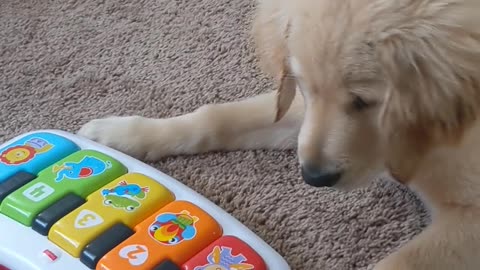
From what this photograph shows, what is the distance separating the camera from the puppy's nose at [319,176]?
131cm

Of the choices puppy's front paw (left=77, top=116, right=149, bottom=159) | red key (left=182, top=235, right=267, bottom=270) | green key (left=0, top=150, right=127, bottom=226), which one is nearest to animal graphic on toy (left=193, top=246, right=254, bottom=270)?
red key (left=182, top=235, right=267, bottom=270)

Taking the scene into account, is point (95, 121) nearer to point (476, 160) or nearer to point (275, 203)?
point (275, 203)

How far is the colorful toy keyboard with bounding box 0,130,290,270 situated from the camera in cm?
133

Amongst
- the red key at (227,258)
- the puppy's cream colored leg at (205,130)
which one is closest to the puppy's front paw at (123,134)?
the puppy's cream colored leg at (205,130)

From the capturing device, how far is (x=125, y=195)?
145cm

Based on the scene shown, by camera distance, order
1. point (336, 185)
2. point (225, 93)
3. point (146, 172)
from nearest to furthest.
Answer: point (336, 185) → point (146, 172) → point (225, 93)

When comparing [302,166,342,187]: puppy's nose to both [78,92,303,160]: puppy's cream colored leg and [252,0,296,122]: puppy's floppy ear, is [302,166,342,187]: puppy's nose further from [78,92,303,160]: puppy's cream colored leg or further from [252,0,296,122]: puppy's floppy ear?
[78,92,303,160]: puppy's cream colored leg


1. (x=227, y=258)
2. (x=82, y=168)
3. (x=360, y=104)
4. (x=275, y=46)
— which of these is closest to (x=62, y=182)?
(x=82, y=168)

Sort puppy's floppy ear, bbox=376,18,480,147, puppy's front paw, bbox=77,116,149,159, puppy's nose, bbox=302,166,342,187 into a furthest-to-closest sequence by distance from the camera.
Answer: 1. puppy's front paw, bbox=77,116,149,159
2. puppy's nose, bbox=302,166,342,187
3. puppy's floppy ear, bbox=376,18,480,147

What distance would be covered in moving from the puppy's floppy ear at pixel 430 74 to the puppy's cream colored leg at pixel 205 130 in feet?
1.52

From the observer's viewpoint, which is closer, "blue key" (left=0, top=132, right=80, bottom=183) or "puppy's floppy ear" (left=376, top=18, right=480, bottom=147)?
Result: "puppy's floppy ear" (left=376, top=18, right=480, bottom=147)

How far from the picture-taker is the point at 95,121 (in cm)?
168

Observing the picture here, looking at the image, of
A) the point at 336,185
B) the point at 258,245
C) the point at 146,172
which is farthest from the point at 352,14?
the point at 146,172

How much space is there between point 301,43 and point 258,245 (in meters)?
0.34
